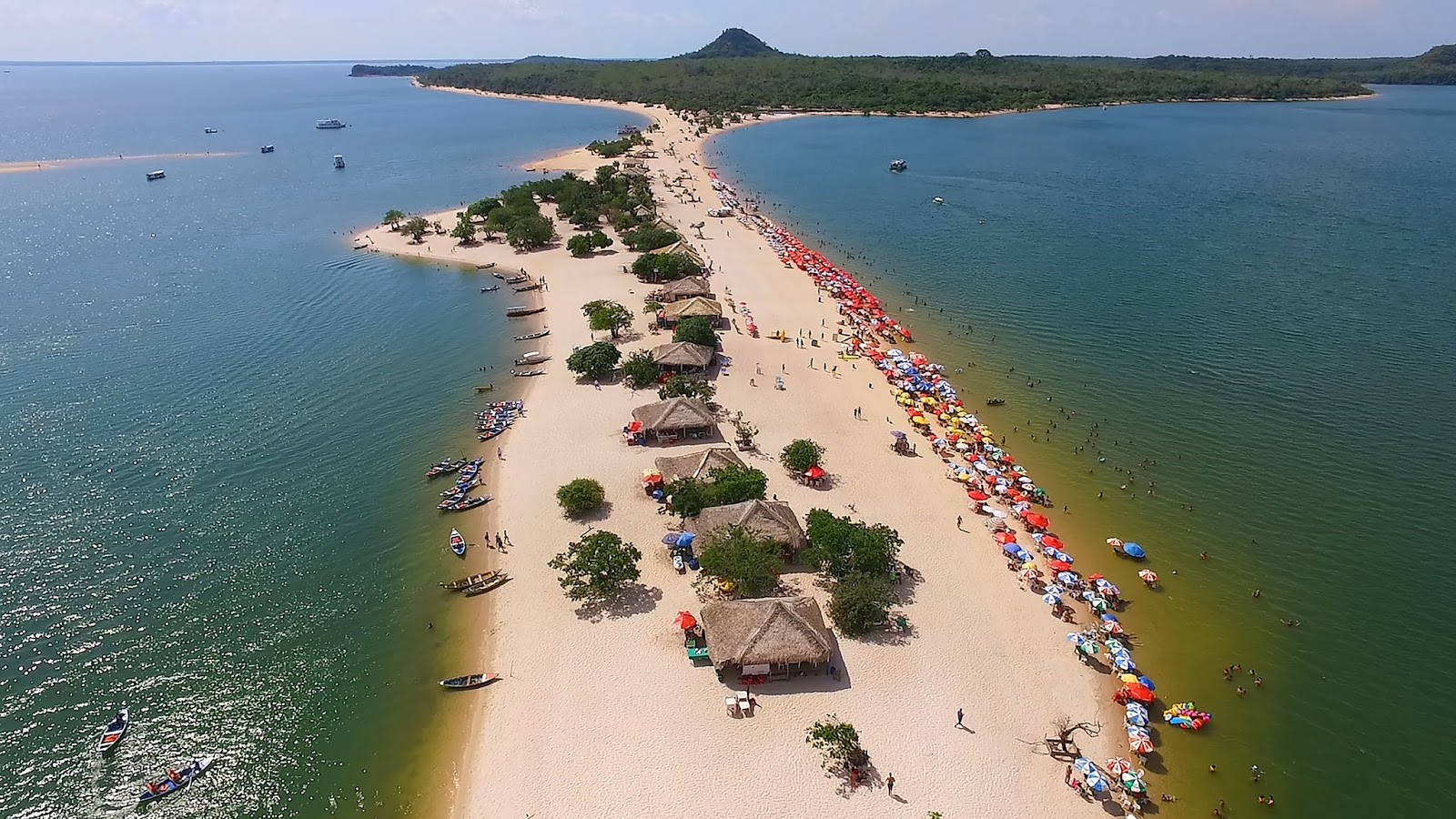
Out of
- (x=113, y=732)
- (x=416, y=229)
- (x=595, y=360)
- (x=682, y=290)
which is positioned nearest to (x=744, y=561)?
(x=595, y=360)

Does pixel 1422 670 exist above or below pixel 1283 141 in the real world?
below

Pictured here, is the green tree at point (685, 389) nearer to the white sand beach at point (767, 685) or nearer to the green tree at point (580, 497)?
the white sand beach at point (767, 685)

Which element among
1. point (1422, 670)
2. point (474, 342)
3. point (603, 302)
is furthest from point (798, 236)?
point (1422, 670)

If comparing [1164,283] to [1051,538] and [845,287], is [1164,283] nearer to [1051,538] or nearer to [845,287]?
[845,287]

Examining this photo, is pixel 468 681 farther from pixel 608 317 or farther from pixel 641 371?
pixel 608 317

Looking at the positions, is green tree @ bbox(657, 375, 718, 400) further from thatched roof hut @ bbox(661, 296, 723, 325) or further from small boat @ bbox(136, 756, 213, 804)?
small boat @ bbox(136, 756, 213, 804)

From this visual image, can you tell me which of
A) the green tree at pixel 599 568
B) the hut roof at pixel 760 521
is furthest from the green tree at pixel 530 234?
the hut roof at pixel 760 521

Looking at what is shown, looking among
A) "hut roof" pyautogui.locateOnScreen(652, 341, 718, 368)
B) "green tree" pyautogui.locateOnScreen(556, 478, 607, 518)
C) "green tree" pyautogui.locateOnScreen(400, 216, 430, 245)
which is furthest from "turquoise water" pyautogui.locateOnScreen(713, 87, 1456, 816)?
"green tree" pyautogui.locateOnScreen(400, 216, 430, 245)
